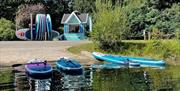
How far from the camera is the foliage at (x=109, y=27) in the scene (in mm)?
44250

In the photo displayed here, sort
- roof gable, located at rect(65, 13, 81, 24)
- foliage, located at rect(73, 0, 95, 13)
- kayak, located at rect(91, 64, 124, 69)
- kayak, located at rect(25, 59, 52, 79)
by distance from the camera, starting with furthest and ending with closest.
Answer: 1. foliage, located at rect(73, 0, 95, 13)
2. roof gable, located at rect(65, 13, 81, 24)
3. kayak, located at rect(91, 64, 124, 69)
4. kayak, located at rect(25, 59, 52, 79)

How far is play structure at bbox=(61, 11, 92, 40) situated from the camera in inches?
2557

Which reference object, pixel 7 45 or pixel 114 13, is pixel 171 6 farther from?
pixel 7 45

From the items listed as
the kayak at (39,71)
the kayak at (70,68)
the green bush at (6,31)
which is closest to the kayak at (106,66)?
the kayak at (70,68)

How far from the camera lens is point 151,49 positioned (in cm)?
4362

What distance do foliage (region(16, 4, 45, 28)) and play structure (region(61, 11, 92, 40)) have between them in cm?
448

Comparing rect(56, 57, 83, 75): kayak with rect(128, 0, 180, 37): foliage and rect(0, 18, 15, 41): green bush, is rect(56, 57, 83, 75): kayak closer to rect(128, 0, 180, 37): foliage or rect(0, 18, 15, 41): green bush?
rect(128, 0, 180, 37): foliage

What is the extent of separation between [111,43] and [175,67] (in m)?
8.42

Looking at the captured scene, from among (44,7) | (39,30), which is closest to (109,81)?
(39,30)

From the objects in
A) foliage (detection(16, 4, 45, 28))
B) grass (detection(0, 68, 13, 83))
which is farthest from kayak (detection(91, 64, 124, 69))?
foliage (detection(16, 4, 45, 28))

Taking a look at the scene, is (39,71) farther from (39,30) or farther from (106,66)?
(39,30)

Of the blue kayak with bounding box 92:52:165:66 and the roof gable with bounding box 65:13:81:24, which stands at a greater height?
the roof gable with bounding box 65:13:81:24

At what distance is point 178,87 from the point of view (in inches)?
1041

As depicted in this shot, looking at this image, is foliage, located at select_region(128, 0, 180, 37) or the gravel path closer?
the gravel path
